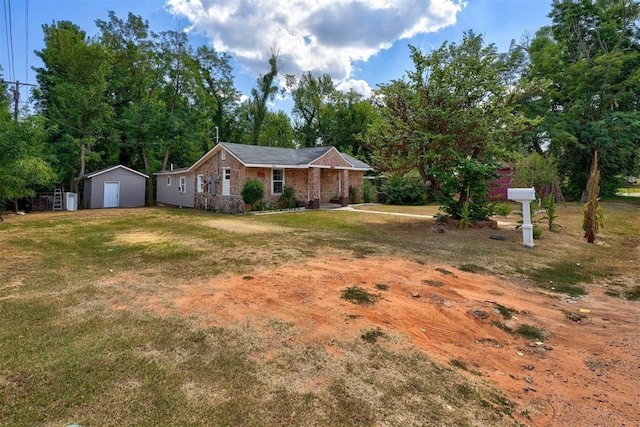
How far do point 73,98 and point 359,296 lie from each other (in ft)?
79.3

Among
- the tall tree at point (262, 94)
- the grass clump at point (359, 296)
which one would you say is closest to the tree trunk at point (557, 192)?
the grass clump at point (359, 296)

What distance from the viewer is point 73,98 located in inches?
795

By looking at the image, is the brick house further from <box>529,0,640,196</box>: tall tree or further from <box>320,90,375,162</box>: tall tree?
<box>529,0,640,196</box>: tall tree

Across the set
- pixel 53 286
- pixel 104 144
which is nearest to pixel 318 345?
pixel 53 286

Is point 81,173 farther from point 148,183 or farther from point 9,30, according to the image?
point 9,30

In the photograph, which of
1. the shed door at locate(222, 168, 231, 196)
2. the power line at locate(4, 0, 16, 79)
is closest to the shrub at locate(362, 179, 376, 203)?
the shed door at locate(222, 168, 231, 196)

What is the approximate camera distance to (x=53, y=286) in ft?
16.5

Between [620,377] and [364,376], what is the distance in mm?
2445

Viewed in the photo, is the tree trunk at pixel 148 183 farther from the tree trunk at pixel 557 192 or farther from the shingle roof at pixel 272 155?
the tree trunk at pixel 557 192

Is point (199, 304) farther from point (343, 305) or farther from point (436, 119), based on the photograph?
point (436, 119)

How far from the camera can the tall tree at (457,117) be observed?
35.8 feet

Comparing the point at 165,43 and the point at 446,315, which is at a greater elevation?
the point at 165,43

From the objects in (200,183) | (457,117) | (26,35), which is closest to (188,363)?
(457,117)

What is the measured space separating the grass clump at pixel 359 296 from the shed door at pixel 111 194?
21615mm
